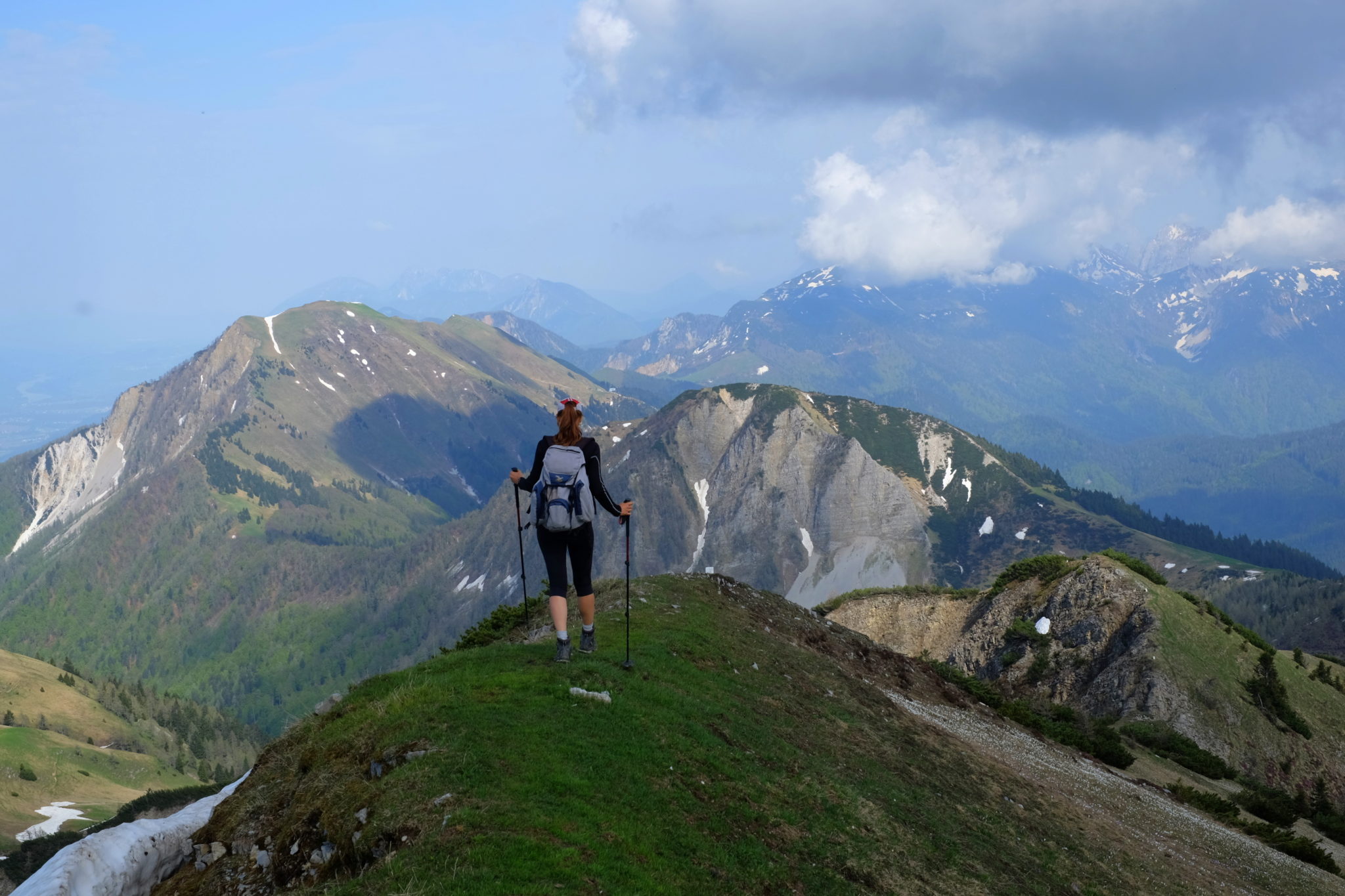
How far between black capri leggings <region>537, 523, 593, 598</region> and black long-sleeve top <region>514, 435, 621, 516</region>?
68 cm

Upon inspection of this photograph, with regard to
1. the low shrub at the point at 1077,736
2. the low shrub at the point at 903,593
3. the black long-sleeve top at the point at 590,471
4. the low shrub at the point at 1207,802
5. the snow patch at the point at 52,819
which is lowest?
the snow patch at the point at 52,819

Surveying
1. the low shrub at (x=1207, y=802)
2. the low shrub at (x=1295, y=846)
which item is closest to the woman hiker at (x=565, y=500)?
the low shrub at (x=1295, y=846)

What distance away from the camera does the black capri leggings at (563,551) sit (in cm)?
1661

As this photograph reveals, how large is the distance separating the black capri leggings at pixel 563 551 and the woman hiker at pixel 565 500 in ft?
0.05

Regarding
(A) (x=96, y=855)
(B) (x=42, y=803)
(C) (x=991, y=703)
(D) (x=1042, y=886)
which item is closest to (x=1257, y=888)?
(D) (x=1042, y=886)

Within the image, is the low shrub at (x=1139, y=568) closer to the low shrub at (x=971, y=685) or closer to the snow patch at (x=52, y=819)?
the low shrub at (x=971, y=685)

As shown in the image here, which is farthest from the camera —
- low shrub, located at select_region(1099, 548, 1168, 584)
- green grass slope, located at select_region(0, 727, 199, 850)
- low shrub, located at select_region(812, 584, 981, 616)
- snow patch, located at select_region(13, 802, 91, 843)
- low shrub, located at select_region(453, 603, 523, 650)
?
green grass slope, located at select_region(0, 727, 199, 850)

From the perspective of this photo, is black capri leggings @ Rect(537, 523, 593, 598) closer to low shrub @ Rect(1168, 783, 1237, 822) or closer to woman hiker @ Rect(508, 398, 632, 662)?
woman hiker @ Rect(508, 398, 632, 662)

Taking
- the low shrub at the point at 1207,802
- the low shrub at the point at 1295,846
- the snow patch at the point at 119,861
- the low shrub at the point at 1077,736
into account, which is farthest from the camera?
the low shrub at the point at 1077,736

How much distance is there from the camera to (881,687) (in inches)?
1352

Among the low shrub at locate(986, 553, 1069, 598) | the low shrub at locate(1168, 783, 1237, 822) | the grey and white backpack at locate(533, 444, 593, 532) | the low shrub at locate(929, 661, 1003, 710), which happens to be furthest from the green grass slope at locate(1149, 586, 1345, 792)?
the grey and white backpack at locate(533, 444, 593, 532)

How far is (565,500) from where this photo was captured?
1627 centimetres

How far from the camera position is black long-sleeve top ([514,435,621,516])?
16688 millimetres

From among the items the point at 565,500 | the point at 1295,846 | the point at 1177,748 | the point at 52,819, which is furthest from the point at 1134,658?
the point at 52,819
